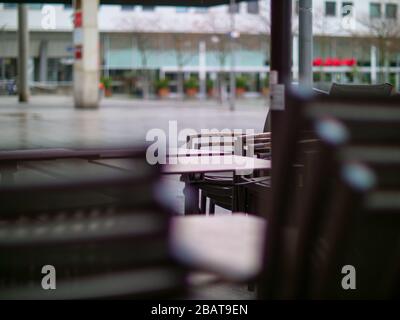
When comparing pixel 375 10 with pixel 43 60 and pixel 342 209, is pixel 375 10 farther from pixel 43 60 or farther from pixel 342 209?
pixel 342 209

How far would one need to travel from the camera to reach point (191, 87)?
59.3m

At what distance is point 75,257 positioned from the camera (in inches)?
80.0

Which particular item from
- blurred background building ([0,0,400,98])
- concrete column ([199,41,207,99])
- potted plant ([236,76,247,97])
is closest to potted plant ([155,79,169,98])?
blurred background building ([0,0,400,98])

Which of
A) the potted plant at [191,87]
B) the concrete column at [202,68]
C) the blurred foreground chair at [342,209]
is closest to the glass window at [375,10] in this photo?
the concrete column at [202,68]

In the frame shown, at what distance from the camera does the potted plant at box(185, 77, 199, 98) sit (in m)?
59.3

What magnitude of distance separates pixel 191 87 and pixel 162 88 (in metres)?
2.25

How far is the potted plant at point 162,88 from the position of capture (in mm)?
58594

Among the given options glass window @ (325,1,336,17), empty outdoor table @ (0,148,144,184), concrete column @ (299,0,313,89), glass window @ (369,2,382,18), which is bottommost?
empty outdoor table @ (0,148,144,184)

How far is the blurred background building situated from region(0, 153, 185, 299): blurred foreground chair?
4882 cm

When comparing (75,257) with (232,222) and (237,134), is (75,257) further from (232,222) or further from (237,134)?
(237,134)

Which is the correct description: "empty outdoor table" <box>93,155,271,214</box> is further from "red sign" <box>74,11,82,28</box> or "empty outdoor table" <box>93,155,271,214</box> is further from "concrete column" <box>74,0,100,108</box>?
"red sign" <box>74,11,82,28</box>
